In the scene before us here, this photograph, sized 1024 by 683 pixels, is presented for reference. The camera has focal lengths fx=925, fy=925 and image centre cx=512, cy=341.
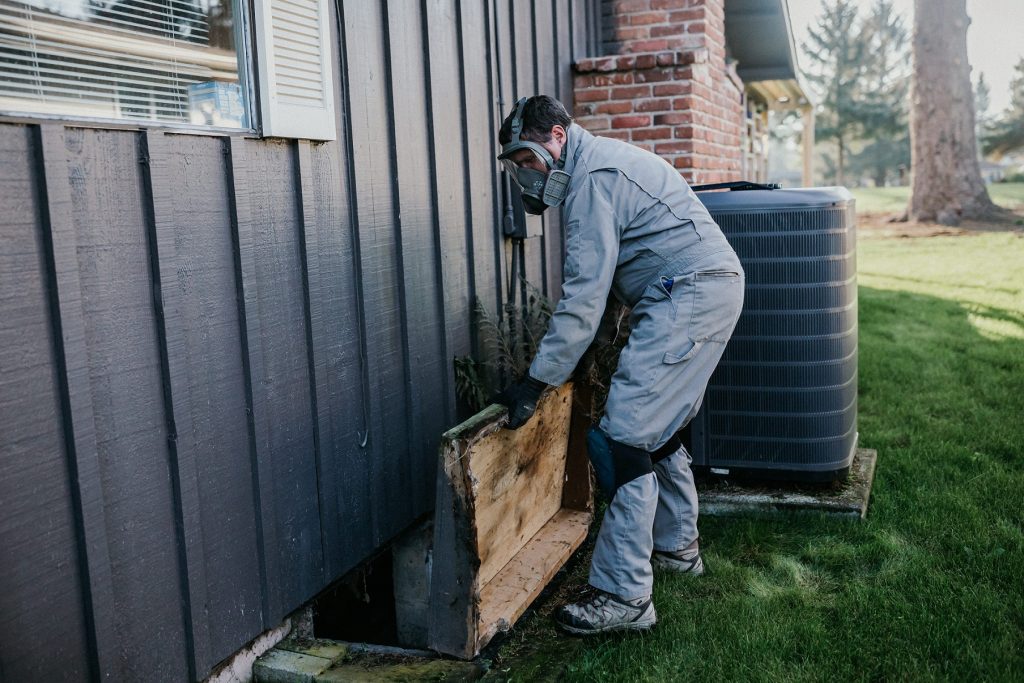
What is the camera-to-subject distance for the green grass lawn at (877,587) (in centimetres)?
299

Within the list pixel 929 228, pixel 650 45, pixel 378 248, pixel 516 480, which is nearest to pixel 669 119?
pixel 650 45

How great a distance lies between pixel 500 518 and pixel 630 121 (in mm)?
3320

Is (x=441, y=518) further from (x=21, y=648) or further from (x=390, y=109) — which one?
A: (x=390, y=109)

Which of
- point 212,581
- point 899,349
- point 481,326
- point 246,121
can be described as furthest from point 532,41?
point 899,349

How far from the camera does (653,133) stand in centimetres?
580

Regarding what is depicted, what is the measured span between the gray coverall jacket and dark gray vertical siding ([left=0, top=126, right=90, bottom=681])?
157 cm

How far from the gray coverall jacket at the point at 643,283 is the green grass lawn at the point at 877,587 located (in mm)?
716

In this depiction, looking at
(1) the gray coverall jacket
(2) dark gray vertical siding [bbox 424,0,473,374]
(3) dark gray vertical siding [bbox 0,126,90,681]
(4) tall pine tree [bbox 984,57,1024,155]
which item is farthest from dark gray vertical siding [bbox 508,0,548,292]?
(4) tall pine tree [bbox 984,57,1024,155]

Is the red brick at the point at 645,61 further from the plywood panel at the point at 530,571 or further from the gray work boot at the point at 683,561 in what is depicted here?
the gray work boot at the point at 683,561

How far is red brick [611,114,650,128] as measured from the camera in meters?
5.78

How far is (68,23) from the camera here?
2225mm

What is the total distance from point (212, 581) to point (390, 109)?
72.7 inches

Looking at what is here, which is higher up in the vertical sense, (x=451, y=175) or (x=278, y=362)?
(x=451, y=175)

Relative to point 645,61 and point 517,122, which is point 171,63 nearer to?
point 517,122
